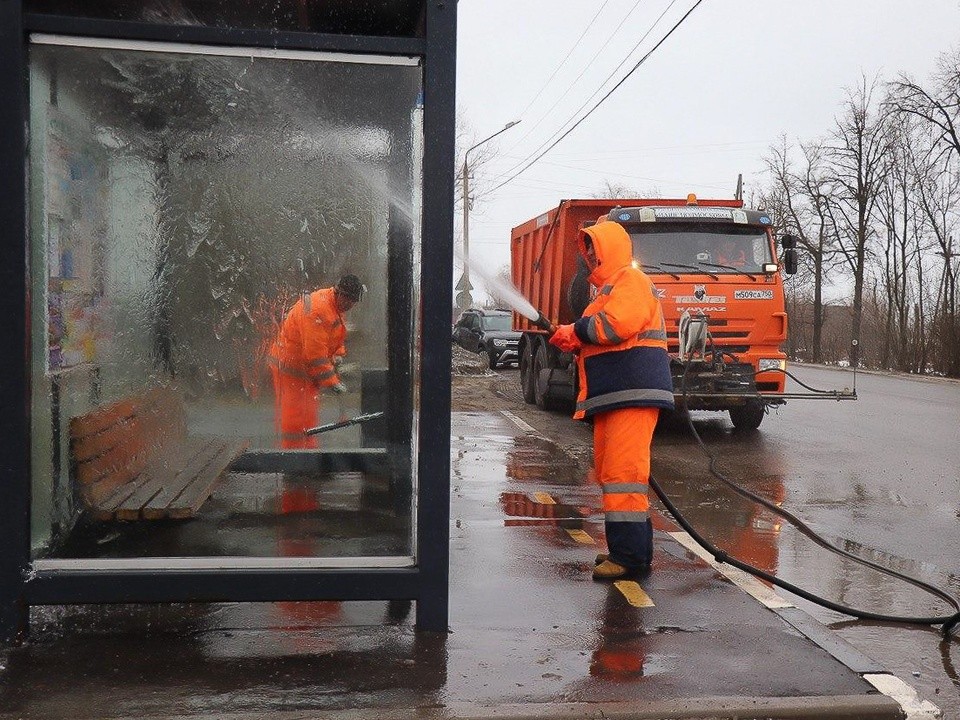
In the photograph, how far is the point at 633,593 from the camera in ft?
16.1

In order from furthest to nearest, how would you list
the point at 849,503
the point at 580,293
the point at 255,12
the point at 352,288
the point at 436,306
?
the point at 580,293, the point at 849,503, the point at 352,288, the point at 255,12, the point at 436,306

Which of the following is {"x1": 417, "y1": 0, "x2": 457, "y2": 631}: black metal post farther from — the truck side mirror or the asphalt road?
the truck side mirror

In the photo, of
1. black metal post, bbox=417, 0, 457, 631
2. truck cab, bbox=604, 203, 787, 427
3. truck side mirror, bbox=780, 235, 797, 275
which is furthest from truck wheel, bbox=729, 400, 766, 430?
black metal post, bbox=417, 0, 457, 631

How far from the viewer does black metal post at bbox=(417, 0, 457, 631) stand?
4066 mm

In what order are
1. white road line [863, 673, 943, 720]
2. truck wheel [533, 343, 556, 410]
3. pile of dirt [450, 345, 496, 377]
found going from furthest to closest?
1. pile of dirt [450, 345, 496, 377]
2. truck wheel [533, 343, 556, 410]
3. white road line [863, 673, 943, 720]

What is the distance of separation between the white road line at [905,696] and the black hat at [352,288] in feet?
8.83

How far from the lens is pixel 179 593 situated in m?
4.01

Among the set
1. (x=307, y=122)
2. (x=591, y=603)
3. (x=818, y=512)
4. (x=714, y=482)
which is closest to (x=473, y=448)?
(x=714, y=482)

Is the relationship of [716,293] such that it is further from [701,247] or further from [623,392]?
[623,392]

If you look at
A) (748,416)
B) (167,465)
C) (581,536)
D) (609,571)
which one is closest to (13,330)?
(167,465)

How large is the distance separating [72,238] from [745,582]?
379 cm

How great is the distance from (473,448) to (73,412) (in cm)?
656

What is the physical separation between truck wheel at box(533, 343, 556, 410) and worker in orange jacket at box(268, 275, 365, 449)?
1018cm

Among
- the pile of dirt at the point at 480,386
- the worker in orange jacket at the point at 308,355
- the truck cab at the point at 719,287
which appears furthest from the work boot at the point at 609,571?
the pile of dirt at the point at 480,386
